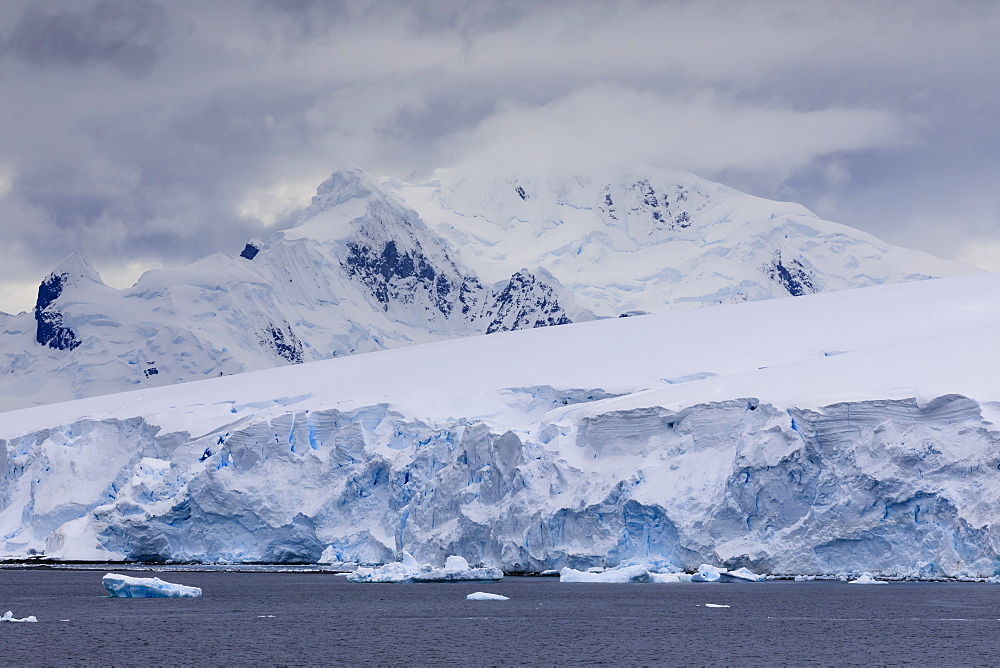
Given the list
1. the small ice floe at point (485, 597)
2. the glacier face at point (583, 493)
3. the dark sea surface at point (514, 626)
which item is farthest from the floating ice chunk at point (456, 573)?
the small ice floe at point (485, 597)

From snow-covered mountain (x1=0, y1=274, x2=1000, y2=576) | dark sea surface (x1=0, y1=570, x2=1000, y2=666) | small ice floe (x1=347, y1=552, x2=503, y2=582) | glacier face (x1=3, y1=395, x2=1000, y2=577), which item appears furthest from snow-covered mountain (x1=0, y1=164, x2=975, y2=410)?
dark sea surface (x1=0, y1=570, x2=1000, y2=666)

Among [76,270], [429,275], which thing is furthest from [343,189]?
[76,270]

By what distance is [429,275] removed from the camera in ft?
589

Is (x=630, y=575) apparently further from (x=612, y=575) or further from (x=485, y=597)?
(x=485, y=597)

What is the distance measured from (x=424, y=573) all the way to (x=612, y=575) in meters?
5.09

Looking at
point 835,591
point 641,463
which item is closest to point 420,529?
point 641,463

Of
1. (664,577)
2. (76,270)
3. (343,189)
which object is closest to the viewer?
(664,577)

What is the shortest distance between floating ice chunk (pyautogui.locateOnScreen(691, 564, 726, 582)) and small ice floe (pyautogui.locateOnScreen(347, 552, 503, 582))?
5.57m

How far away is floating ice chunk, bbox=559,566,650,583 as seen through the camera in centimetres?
3400

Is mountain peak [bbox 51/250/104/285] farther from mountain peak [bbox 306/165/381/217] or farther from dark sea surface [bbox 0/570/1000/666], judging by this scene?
dark sea surface [bbox 0/570/1000/666]

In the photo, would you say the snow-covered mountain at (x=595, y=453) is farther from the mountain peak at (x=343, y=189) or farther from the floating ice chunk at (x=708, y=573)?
the mountain peak at (x=343, y=189)

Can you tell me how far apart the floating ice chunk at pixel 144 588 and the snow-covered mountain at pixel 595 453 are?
924 centimetres

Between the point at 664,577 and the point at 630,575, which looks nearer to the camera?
the point at 664,577

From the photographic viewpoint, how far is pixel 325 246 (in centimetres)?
16812
